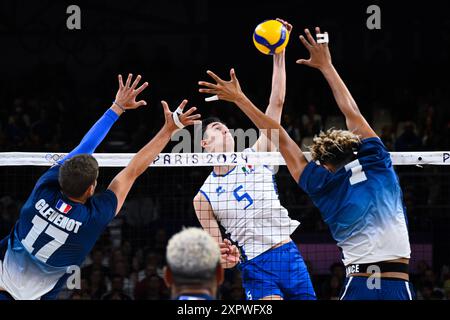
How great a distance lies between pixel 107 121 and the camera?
7289 millimetres

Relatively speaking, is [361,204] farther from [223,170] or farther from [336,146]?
[223,170]

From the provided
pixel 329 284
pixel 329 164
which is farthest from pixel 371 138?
pixel 329 284

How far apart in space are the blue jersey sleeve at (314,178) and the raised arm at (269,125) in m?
0.06

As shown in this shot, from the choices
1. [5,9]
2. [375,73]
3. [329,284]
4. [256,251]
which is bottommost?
[329,284]

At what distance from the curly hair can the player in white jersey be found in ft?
5.28

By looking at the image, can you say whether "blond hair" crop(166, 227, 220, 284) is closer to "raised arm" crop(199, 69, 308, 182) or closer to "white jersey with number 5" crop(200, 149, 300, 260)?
"raised arm" crop(199, 69, 308, 182)

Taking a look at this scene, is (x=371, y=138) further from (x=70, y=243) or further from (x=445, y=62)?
(x=445, y=62)

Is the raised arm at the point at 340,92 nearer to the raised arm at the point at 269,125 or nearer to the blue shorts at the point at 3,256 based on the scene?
the raised arm at the point at 269,125

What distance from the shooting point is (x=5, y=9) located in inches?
701

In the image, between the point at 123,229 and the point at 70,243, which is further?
the point at 123,229

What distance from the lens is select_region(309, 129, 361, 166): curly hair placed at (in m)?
6.80

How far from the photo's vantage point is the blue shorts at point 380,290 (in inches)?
261

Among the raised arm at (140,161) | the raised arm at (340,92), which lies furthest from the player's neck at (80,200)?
the raised arm at (340,92)

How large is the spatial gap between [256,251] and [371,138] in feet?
7.23
